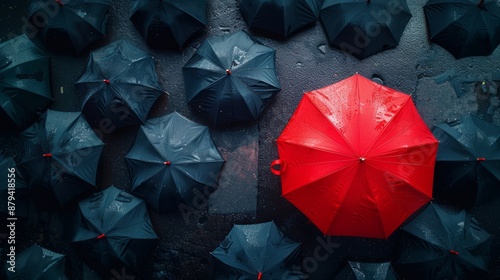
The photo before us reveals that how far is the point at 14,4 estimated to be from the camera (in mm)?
7438

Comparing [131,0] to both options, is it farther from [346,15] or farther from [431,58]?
[431,58]

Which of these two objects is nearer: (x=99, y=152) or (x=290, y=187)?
(x=290, y=187)

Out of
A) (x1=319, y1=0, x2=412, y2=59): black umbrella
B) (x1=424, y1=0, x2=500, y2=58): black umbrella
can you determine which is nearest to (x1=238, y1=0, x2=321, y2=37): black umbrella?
(x1=319, y1=0, x2=412, y2=59): black umbrella

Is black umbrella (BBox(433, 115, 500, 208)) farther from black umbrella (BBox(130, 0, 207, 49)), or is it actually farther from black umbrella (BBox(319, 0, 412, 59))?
black umbrella (BBox(130, 0, 207, 49))

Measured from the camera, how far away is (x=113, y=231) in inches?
239

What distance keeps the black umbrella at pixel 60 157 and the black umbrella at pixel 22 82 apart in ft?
1.32

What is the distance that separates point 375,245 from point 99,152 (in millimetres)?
4641

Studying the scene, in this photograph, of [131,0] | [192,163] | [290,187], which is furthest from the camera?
[131,0]

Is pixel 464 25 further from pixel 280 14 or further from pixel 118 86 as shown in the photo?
pixel 118 86

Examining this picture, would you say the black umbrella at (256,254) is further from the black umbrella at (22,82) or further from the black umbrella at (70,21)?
the black umbrella at (70,21)

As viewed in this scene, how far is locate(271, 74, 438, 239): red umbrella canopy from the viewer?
17.1 ft

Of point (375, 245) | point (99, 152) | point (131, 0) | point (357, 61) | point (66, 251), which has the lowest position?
point (66, 251)

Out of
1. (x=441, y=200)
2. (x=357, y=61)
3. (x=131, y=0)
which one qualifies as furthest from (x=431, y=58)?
(x=131, y=0)
